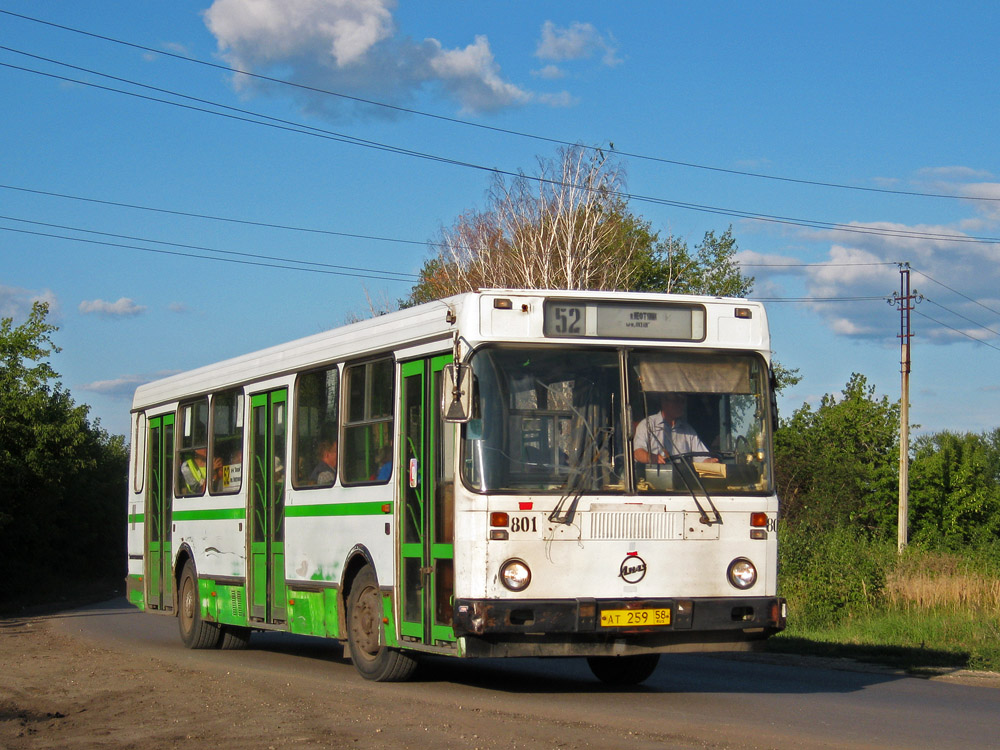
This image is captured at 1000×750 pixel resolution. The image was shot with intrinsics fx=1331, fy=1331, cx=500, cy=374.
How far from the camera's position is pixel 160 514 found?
17578 mm

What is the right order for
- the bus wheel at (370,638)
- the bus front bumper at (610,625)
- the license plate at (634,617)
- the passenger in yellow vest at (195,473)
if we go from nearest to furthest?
the bus front bumper at (610,625), the license plate at (634,617), the bus wheel at (370,638), the passenger in yellow vest at (195,473)

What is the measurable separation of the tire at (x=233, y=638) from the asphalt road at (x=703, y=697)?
0.15 meters

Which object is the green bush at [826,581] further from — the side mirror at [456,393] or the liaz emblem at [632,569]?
the side mirror at [456,393]

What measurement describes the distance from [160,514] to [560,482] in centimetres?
921

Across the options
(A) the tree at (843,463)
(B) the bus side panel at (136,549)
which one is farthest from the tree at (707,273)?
(B) the bus side panel at (136,549)

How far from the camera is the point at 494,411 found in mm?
9820

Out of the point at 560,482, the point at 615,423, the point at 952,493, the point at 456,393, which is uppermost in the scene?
the point at 456,393

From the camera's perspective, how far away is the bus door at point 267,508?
1362 centimetres

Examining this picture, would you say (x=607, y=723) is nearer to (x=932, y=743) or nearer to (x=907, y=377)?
(x=932, y=743)

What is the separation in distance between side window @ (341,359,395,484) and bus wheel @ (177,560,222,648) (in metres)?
5.18

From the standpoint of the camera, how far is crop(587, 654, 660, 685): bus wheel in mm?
11891

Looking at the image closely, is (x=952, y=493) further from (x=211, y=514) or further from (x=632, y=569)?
(x=632, y=569)

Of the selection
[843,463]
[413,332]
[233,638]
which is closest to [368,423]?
[413,332]

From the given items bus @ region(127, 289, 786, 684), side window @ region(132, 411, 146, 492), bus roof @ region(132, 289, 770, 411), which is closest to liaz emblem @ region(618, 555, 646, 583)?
→ bus @ region(127, 289, 786, 684)
